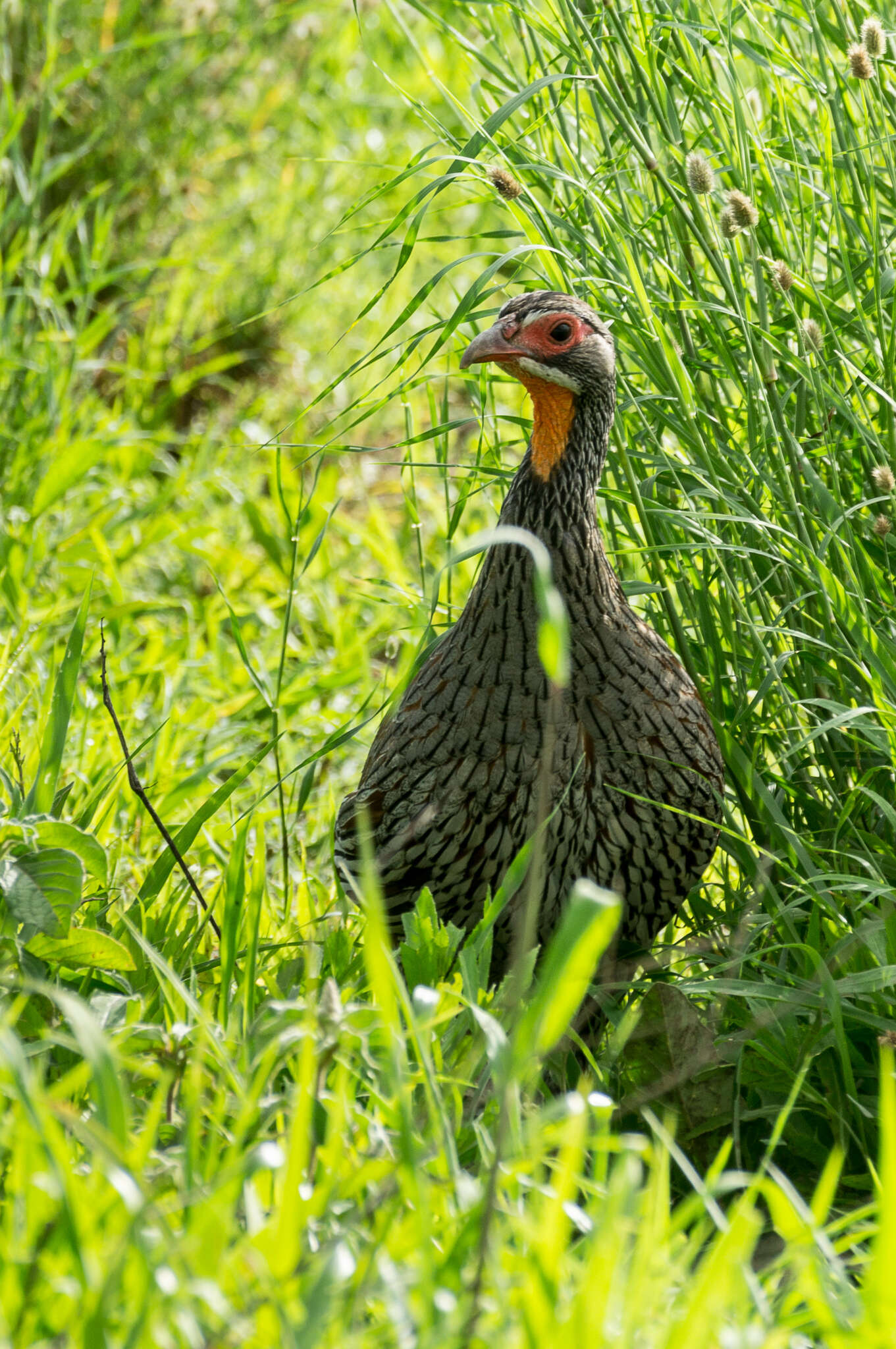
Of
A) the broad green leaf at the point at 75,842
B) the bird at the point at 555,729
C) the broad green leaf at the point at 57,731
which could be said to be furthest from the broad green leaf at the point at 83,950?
the bird at the point at 555,729

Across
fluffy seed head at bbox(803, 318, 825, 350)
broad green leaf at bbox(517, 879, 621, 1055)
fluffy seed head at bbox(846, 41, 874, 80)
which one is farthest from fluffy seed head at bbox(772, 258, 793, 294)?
broad green leaf at bbox(517, 879, 621, 1055)

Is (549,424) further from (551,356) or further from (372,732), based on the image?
(372,732)

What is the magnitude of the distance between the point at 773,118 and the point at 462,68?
2.25 feet

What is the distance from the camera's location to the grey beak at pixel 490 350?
2.39 meters

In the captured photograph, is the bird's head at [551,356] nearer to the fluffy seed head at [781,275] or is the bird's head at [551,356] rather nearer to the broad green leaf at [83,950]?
the fluffy seed head at [781,275]

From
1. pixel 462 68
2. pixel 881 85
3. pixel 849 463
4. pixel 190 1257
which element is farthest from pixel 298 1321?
pixel 462 68

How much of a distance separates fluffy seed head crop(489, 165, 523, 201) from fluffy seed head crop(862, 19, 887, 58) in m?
0.55

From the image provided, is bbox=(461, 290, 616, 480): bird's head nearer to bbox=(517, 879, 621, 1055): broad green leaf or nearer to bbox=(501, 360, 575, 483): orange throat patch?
bbox=(501, 360, 575, 483): orange throat patch

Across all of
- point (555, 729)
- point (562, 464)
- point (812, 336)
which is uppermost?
point (812, 336)

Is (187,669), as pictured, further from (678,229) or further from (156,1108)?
(156,1108)

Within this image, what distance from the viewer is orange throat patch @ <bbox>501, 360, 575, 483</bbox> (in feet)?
8.13

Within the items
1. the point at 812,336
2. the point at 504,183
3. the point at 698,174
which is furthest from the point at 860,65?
the point at 504,183

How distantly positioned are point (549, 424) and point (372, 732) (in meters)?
1.34

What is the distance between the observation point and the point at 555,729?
7.79ft
